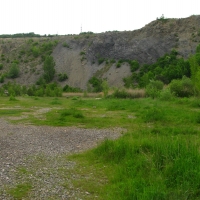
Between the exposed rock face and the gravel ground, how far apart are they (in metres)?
47.3

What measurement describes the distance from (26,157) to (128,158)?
9.86 ft

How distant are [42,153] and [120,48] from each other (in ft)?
206

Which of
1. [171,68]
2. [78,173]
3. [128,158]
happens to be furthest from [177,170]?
[171,68]

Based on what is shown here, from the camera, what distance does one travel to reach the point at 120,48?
70.9 m

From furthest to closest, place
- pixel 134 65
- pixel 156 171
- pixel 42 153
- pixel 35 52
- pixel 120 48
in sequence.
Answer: pixel 35 52 < pixel 120 48 < pixel 134 65 < pixel 42 153 < pixel 156 171

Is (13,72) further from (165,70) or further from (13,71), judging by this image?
(165,70)

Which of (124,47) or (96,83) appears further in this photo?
(124,47)

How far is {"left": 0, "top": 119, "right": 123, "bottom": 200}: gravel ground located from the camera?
21.4 feet

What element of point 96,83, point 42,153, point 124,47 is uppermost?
point 124,47

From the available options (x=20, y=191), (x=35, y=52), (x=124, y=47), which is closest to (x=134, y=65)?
(x=124, y=47)

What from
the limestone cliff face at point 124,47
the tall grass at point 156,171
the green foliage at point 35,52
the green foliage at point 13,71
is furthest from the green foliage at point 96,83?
the tall grass at point 156,171

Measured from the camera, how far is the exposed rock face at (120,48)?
6538 cm

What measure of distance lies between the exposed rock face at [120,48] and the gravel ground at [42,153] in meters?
47.3

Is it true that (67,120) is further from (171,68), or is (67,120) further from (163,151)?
(171,68)
